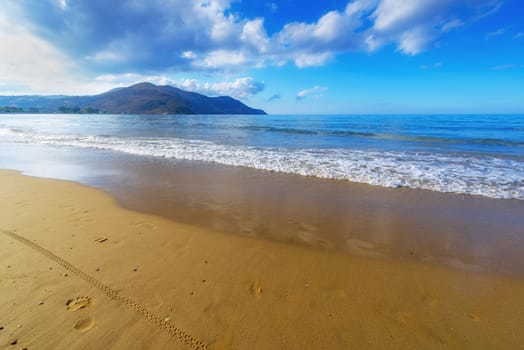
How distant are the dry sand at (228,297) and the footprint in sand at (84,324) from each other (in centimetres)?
1

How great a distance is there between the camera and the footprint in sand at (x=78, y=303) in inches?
104

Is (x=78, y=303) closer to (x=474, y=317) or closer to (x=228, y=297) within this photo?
(x=228, y=297)

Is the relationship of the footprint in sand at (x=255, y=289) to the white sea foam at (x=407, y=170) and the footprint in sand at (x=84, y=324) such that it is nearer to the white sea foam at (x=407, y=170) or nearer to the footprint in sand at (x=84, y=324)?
the footprint in sand at (x=84, y=324)

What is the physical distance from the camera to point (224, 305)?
2.71m

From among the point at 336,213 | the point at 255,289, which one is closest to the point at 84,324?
the point at 255,289

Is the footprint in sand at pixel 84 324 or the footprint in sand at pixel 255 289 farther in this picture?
the footprint in sand at pixel 255 289

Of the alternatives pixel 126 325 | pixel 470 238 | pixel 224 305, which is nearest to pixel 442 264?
pixel 470 238

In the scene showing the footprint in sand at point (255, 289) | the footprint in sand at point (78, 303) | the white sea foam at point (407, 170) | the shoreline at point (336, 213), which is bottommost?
the shoreline at point (336, 213)

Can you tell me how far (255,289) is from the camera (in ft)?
9.89

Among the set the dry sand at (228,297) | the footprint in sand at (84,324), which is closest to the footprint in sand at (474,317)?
the dry sand at (228,297)

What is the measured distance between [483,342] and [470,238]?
2811 mm

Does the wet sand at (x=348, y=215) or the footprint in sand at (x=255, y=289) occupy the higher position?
the footprint in sand at (x=255, y=289)

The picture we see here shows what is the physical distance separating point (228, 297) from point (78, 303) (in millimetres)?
1737

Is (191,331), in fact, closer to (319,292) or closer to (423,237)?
(319,292)
